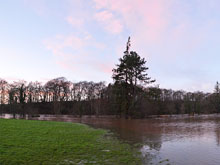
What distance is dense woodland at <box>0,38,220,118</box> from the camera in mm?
44688

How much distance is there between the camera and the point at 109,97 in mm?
75062

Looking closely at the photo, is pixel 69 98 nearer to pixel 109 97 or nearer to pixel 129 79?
pixel 109 97

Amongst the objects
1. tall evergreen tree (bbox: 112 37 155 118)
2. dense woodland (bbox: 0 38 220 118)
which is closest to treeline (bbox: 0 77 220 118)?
dense woodland (bbox: 0 38 220 118)

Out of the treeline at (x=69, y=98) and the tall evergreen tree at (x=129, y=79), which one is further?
the treeline at (x=69, y=98)

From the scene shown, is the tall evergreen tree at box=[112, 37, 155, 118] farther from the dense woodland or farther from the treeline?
the treeline

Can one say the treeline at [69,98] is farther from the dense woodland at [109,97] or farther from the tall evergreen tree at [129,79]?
the tall evergreen tree at [129,79]

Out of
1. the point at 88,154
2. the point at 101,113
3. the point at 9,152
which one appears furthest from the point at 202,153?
the point at 101,113

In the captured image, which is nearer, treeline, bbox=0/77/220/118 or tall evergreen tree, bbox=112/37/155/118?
tall evergreen tree, bbox=112/37/155/118

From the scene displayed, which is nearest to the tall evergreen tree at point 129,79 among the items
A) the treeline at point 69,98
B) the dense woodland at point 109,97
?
the dense woodland at point 109,97

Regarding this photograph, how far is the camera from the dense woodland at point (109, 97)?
44688mm

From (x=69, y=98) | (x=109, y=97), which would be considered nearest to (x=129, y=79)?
(x=109, y=97)

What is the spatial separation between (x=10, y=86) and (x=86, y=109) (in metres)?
35.6

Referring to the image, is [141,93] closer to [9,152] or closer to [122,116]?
[122,116]

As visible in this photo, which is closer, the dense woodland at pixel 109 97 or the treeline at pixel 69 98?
the dense woodland at pixel 109 97
